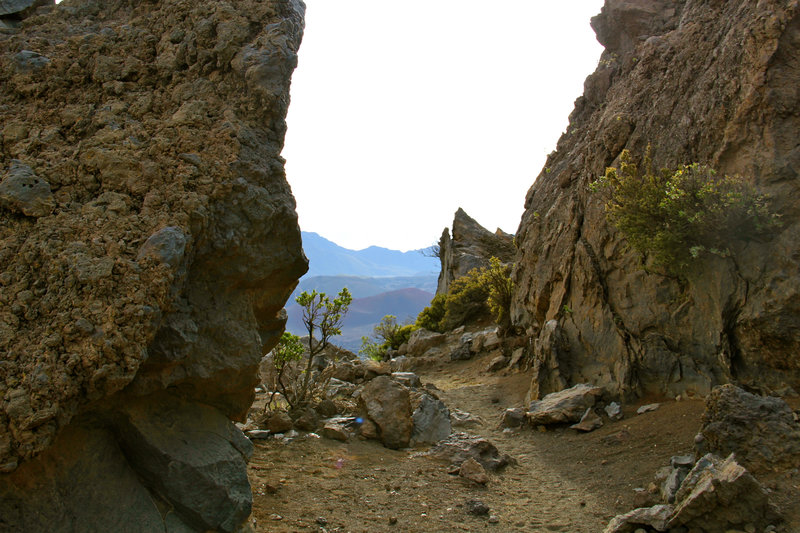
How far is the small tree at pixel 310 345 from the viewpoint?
961 centimetres

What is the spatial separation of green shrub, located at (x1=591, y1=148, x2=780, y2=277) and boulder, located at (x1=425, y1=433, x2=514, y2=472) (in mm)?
4772

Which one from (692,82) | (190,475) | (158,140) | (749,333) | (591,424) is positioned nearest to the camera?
(190,475)

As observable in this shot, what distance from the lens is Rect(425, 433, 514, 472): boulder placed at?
8.07 m

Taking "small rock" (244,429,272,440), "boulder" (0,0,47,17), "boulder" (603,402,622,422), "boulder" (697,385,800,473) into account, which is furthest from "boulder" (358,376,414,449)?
"boulder" (0,0,47,17)

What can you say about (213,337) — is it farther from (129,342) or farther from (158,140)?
(158,140)

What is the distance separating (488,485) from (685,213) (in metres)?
5.64

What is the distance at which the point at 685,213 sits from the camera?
890 centimetres

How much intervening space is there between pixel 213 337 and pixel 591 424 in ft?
25.2

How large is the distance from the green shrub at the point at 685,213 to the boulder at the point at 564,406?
289cm

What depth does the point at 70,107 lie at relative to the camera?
4.62 meters

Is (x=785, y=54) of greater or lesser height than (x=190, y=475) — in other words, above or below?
above

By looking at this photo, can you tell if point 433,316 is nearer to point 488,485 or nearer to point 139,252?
point 488,485

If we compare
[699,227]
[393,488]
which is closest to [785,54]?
[699,227]

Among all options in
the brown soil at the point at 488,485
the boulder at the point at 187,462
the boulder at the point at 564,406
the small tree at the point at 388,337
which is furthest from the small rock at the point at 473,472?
the small tree at the point at 388,337
